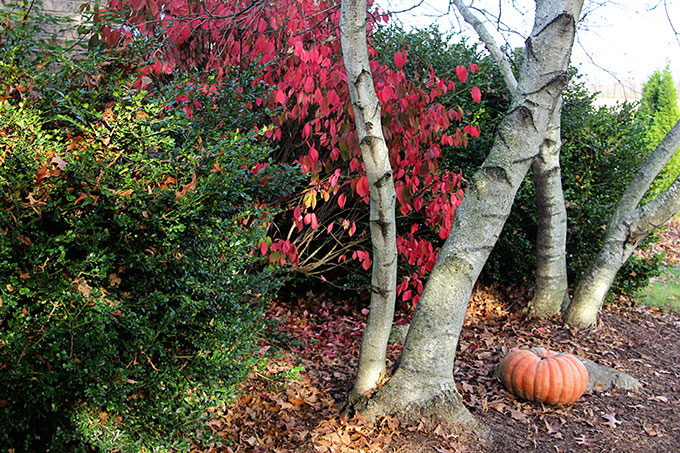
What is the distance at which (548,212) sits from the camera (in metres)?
5.26

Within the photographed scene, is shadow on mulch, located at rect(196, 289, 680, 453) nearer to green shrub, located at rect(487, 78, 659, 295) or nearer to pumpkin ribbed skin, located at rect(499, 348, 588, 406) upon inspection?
pumpkin ribbed skin, located at rect(499, 348, 588, 406)

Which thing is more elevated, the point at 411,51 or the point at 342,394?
the point at 411,51

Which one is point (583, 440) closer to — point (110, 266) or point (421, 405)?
point (421, 405)

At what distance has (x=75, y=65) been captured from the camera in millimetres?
2629

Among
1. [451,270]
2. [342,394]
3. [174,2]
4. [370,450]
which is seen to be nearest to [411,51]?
[174,2]

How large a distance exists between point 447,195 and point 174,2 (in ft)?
8.44

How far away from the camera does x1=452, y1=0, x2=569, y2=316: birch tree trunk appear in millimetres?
5113

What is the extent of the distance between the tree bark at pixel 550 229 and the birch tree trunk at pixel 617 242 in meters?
0.19

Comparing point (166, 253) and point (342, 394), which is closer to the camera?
point (166, 253)

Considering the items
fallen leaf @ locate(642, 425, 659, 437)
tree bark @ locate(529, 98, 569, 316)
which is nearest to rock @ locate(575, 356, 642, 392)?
fallen leaf @ locate(642, 425, 659, 437)

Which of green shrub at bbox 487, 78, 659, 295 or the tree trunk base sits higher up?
green shrub at bbox 487, 78, 659, 295

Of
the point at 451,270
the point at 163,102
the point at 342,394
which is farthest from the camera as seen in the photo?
the point at 342,394

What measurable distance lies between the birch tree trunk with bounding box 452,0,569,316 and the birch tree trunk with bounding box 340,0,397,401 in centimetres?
251

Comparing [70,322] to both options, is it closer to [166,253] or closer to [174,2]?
[166,253]
